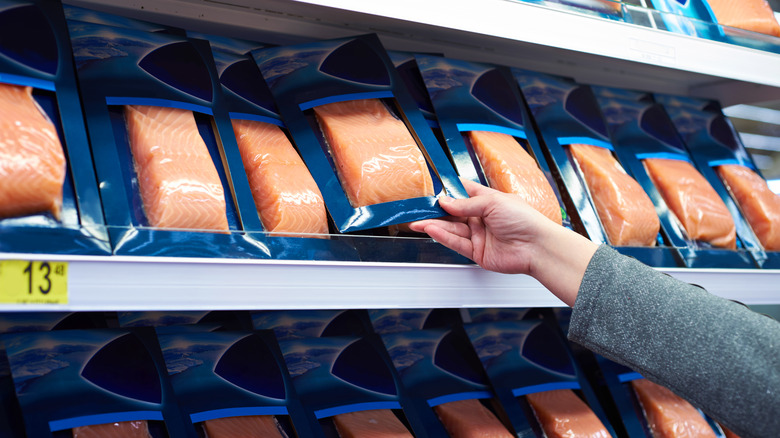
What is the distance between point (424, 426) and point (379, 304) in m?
0.43

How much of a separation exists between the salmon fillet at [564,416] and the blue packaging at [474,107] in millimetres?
395

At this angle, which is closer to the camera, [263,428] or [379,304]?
[379,304]

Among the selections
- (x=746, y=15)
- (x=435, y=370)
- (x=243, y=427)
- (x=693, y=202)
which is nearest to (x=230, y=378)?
(x=243, y=427)

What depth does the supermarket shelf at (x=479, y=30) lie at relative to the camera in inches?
43.8

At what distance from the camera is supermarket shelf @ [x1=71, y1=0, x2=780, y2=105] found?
3.65ft

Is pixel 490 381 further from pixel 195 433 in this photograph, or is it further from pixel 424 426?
pixel 195 433

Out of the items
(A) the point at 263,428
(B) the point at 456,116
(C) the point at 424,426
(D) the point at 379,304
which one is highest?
(B) the point at 456,116

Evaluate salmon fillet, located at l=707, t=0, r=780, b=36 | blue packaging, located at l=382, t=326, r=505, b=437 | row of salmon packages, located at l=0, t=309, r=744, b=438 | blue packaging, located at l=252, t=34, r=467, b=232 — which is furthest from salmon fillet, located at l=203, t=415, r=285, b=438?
salmon fillet, located at l=707, t=0, r=780, b=36

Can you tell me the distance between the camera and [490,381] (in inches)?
54.5

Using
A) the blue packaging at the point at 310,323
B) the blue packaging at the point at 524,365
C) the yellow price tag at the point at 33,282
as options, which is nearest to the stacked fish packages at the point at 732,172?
the blue packaging at the point at 524,365

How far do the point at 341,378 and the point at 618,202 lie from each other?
2.35 feet

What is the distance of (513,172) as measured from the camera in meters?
1.30

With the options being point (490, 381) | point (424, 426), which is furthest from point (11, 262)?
point (490, 381)

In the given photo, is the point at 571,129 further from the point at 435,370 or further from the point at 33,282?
the point at 33,282
